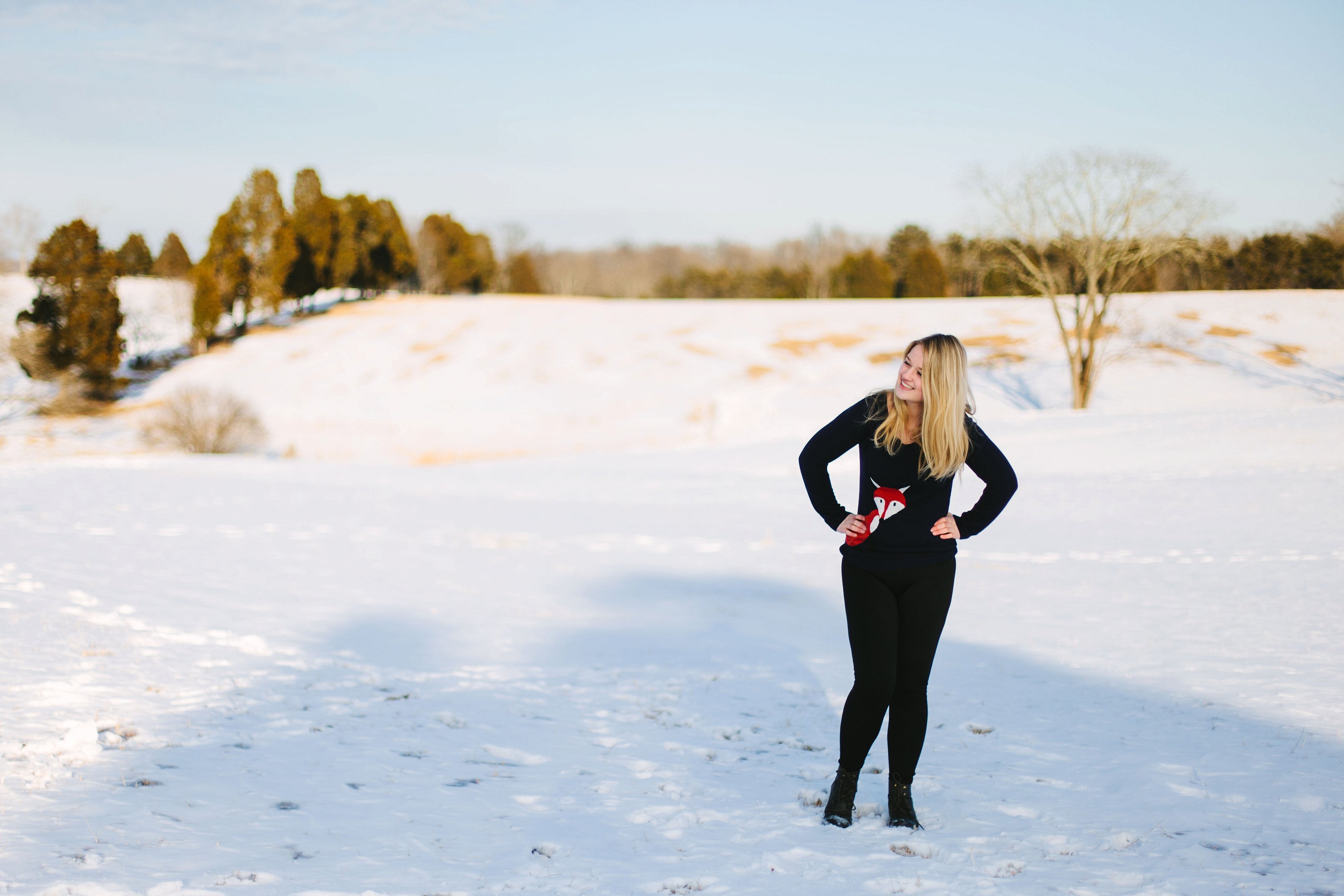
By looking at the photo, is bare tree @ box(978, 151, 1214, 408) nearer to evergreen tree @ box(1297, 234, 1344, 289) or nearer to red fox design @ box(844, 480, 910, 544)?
evergreen tree @ box(1297, 234, 1344, 289)

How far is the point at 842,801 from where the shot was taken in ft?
12.4

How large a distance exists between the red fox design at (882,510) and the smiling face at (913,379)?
38cm

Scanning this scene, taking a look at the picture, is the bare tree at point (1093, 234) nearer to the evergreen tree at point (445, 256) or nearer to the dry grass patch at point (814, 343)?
the dry grass patch at point (814, 343)

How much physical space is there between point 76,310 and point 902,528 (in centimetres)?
3949

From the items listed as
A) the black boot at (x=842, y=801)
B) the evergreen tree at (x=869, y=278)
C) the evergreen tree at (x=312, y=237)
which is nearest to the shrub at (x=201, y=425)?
the evergreen tree at (x=312, y=237)

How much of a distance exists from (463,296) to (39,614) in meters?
53.6

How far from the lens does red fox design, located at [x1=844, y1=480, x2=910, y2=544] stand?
3539 millimetres

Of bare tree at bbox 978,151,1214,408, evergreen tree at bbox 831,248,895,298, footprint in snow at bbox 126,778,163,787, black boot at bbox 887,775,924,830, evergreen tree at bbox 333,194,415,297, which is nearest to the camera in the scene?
black boot at bbox 887,775,924,830

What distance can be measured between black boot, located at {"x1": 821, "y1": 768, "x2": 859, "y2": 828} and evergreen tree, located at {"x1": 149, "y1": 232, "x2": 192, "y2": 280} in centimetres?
6102

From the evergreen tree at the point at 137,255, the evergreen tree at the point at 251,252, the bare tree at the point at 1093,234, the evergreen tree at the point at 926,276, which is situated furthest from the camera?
the evergreen tree at the point at 137,255

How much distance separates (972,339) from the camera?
36750 mm

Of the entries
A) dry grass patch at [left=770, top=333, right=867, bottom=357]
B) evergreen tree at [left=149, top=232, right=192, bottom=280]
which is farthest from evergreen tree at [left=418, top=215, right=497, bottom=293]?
dry grass patch at [left=770, top=333, right=867, bottom=357]

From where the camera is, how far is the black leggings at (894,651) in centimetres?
355

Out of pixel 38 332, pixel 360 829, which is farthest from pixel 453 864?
pixel 38 332
